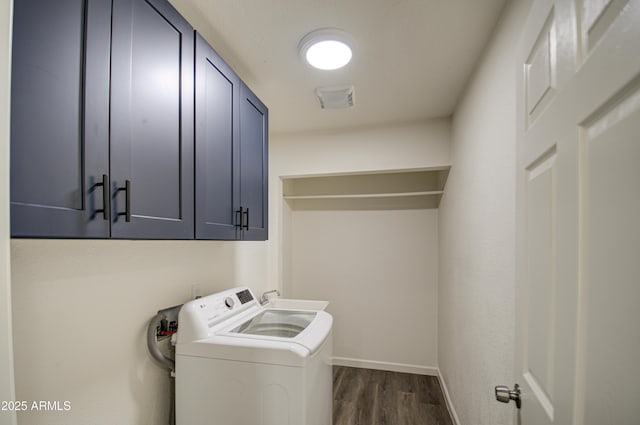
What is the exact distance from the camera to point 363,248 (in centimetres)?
331

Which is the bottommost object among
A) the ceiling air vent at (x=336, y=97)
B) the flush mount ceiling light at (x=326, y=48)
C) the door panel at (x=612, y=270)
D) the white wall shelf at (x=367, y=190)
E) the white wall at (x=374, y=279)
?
the white wall at (x=374, y=279)

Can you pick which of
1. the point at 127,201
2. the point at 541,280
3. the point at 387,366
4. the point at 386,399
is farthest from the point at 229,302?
the point at 387,366

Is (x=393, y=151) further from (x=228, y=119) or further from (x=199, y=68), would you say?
(x=199, y=68)

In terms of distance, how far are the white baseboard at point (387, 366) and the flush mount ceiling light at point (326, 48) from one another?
9.95 feet

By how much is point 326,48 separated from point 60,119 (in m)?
1.30

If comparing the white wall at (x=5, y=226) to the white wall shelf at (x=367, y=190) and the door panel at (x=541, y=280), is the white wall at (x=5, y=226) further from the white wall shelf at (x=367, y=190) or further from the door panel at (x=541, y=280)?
the white wall shelf at (x=367, y=190)

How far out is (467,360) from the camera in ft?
6.19

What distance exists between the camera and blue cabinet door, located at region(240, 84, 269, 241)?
1.60 m

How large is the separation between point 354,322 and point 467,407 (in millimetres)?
1533

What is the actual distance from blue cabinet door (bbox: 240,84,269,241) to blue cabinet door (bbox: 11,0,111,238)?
2.71ft

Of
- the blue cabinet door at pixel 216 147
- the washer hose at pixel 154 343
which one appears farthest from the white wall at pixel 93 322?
the blue cabinet door at pixel 216 147

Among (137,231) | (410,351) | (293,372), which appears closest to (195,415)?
(293,372)

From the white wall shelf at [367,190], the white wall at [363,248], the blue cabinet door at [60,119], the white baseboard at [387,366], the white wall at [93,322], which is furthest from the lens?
the white wall shelf at [367,190]

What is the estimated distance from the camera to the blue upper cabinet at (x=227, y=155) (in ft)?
4.08
